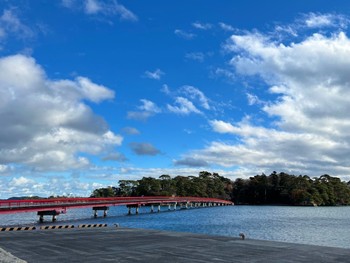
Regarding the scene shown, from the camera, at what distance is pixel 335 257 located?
18516mm

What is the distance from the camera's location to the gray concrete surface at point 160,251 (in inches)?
686

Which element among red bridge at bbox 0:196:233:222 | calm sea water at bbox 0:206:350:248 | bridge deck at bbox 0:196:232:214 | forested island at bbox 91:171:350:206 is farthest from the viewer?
forested island at bbox 91:171:350:206

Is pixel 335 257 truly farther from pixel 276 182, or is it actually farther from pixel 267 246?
pixel 276 182

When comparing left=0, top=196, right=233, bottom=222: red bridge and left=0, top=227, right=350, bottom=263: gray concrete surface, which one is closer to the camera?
left=0, top=227, right=350, bottom=263: gray concrete surface

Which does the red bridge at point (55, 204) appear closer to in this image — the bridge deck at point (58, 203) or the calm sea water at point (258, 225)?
the bridge deck at point (58, 203)

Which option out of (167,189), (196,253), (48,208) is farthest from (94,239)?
(167,189)

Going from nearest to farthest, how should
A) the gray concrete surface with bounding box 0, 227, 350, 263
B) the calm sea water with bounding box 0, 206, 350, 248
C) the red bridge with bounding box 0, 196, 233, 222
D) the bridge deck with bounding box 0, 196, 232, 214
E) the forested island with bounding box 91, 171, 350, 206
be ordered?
the gray concrete surface with bounding box 0, 227, 350, 263
the calm sea water with bounding box 0, 206, 350, 248
the bridge deck with bounding box 0, 196, 232, 214
the red bridge with bounding box 0, 196, 233, 222
the forested island with bounding box 91, 171, 350, 206

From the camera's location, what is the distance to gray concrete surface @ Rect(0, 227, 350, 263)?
57.2 ft

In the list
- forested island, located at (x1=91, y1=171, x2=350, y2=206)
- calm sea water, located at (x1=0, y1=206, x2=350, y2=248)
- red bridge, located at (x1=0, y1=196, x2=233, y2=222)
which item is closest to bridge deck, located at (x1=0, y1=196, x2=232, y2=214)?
red bridge, located at (x1=0, y1=196, x2=233, y2=222)

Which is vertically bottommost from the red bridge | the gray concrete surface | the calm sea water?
the calm sea water

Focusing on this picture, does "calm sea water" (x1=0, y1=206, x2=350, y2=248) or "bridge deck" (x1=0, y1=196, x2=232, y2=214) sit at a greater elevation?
"bridge deck" (x1=0, y1=196, x2=232, y2=214)

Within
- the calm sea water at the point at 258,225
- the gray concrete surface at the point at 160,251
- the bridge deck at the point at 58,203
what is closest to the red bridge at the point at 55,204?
the bridge deck at the point at 58,203

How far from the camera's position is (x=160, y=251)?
19.8m

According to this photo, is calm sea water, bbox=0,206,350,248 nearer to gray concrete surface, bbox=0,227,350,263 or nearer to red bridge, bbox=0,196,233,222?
red bridge, bbox=0,196,233,222
